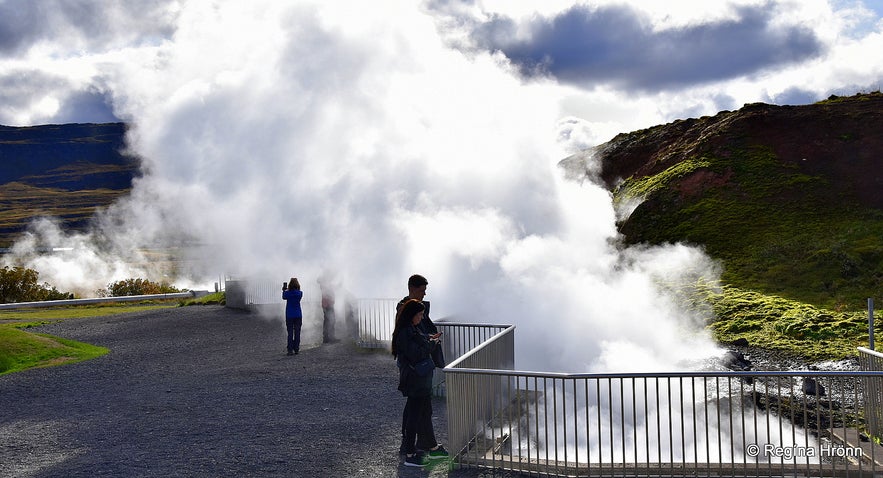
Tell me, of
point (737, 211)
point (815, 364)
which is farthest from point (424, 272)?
point (737, 211)

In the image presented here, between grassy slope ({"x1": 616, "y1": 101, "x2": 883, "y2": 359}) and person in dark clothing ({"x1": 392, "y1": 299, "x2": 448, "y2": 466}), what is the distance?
11871 mm

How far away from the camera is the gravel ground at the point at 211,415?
8484 mm

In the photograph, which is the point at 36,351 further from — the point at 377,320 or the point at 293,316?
the point at 377,320

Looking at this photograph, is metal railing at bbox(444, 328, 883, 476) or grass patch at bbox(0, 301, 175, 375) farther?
grass patch at bbox(0, 301, 175, 375)

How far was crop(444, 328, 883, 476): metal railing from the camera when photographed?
698 cm

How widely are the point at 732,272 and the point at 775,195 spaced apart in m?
A: 9.66

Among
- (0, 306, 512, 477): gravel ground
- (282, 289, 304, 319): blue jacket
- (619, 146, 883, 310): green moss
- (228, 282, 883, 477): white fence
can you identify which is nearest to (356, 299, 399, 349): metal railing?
(0, 306, 512, 477): gravel ground

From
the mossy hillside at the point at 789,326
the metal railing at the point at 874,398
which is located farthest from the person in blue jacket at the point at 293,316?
the metal railing at the point at 874,398

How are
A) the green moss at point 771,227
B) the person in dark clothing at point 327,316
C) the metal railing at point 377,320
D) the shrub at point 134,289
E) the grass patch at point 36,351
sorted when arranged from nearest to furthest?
the grass patch at point 36,351
the metal railing at point 377,320
the person in dark clothing at point 327,316
the green moss at point 771,227
the shrub at point 134,289

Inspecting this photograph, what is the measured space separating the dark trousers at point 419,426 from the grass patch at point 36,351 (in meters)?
12.2

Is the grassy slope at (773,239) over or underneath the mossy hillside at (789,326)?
over

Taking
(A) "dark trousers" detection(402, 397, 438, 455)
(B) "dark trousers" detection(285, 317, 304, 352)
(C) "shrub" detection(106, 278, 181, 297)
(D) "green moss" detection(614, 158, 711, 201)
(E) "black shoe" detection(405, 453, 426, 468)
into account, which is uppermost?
(D) "green moss" detection(614, 158, 711, 201)

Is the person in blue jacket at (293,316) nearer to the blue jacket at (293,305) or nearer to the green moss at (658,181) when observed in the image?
the blue jacket at (293,305)

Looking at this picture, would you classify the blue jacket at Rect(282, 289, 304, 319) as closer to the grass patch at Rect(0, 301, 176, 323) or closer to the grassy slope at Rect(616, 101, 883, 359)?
the grassy slope at Rect(616, 101, 883, 359)
